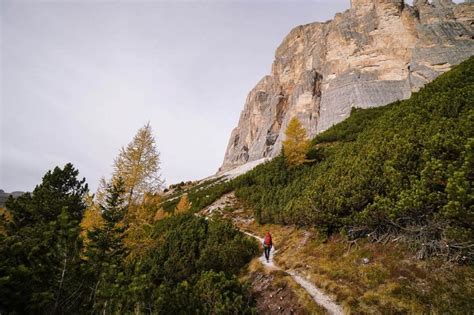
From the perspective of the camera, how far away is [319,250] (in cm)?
912

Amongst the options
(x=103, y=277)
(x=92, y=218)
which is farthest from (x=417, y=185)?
(x=92, y=218)

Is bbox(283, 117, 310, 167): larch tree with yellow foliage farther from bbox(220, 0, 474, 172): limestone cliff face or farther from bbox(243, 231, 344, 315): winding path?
bbox(220, 0, 474, 172): limestone cliff face

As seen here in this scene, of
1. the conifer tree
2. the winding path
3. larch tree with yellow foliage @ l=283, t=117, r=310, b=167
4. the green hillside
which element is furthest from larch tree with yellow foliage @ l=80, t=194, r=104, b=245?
larch tree with yellow foliage @ l=283, t=117, r=310, b=167

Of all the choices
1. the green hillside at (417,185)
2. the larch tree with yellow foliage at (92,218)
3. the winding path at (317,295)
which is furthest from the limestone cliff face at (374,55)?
the larch tree with yellow foliage at (92,218)

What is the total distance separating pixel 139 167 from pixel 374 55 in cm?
6114

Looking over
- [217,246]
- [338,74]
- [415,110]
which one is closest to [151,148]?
[217,246]

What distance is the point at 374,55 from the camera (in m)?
54.3

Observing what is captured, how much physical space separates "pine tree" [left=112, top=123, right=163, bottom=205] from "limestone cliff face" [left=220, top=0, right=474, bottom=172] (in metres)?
45.0

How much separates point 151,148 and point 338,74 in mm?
58136

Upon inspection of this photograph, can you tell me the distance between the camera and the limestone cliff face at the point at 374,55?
46.8 meters

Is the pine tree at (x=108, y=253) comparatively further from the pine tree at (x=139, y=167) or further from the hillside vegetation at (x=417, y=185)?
the hillside vegetation at (x=417, y=185)

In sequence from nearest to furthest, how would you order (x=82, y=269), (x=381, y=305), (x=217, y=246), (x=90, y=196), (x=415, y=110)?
(x=82, y=269) < (x=381, y=305) < (x=415, y=110) < (x=90, y=196) < (x=217, y=246)

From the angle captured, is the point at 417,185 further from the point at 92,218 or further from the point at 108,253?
the point at 92,218

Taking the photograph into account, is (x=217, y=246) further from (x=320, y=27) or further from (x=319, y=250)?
(x=320, y=27)
